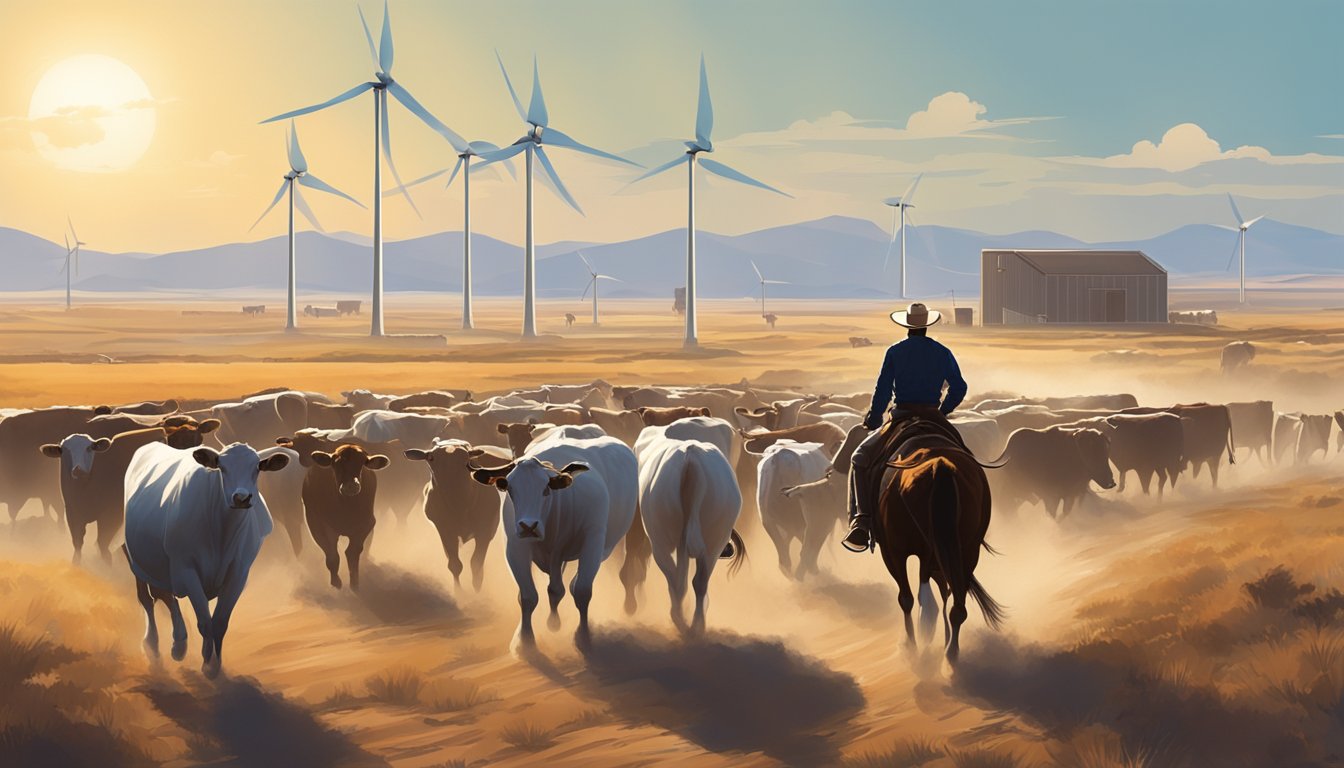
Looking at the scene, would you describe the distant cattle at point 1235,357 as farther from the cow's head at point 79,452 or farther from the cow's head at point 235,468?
the cow's head at point 235,468

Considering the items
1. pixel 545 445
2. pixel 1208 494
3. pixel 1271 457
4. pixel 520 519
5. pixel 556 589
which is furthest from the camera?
pixel 1271 457

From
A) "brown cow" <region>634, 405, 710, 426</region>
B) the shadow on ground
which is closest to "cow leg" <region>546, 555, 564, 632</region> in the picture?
the shadow on ground

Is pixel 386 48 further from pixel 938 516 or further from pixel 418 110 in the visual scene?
pixel 938 516

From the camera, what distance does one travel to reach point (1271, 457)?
30.9 metres

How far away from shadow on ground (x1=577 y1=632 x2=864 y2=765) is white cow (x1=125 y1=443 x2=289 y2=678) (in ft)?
10.7

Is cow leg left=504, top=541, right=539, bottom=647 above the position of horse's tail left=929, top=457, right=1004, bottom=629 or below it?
below

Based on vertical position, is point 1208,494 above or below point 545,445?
below

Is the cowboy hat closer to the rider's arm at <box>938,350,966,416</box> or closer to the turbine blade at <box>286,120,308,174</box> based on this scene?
the rider's arm at <box>938,350,966,416</box>

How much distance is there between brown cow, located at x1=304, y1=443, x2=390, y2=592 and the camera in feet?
54.7

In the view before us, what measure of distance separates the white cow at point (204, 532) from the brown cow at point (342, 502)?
3.18 metres

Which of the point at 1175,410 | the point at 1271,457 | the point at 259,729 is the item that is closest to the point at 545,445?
the point at 259,729

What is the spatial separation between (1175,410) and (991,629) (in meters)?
14.0

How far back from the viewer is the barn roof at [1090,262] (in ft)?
303

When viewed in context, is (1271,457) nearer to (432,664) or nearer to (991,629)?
(991,629)
